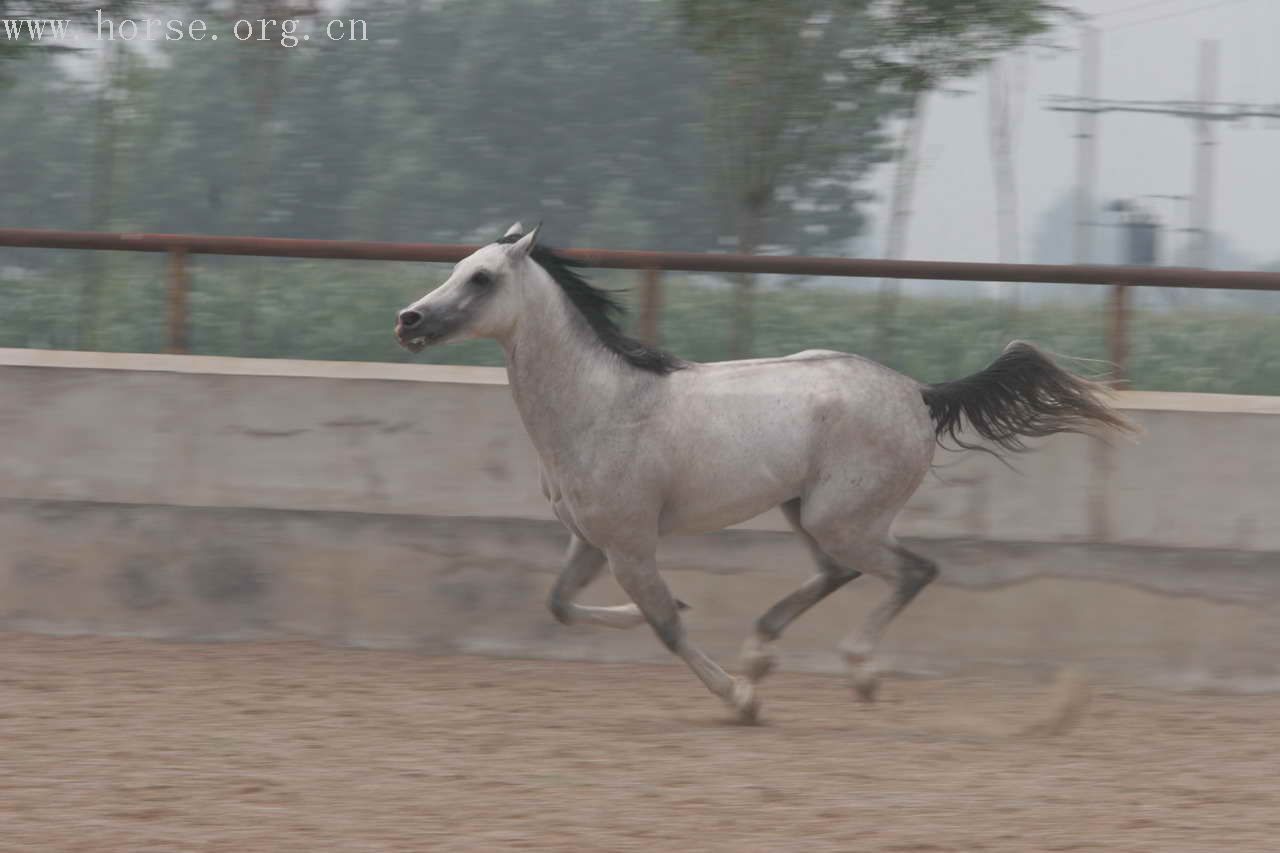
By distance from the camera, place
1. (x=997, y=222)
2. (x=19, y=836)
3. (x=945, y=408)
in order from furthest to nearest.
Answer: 1. (x=997, y=222)
2. (x=945, y=408)
3. (x=19, y=836)

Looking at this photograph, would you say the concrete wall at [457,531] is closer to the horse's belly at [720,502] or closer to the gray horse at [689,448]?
the gray horse at [689,448]

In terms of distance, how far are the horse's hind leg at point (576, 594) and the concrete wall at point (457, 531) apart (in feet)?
3.46

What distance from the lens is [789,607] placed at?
255 inches

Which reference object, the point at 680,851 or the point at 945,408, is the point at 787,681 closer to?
the point at 945,408

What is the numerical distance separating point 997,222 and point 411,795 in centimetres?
869

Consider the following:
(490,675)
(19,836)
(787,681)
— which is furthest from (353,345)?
(19,836)

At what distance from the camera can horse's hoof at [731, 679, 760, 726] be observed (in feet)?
20.1

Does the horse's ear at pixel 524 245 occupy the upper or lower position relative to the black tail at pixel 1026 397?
upper

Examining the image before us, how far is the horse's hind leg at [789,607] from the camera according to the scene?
21.0 feet

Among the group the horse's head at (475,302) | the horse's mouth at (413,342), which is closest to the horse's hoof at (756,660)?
the horse's head at (475,302)

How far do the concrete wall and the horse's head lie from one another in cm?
141

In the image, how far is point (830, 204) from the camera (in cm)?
1314

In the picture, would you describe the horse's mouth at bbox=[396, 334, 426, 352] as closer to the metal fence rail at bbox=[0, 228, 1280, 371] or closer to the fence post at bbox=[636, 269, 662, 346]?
the metal fence rail at bbox=[0, 228, 1280, 371]

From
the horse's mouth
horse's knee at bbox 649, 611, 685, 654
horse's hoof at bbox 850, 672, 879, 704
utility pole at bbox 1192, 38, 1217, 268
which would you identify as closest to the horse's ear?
the horse's mouth
